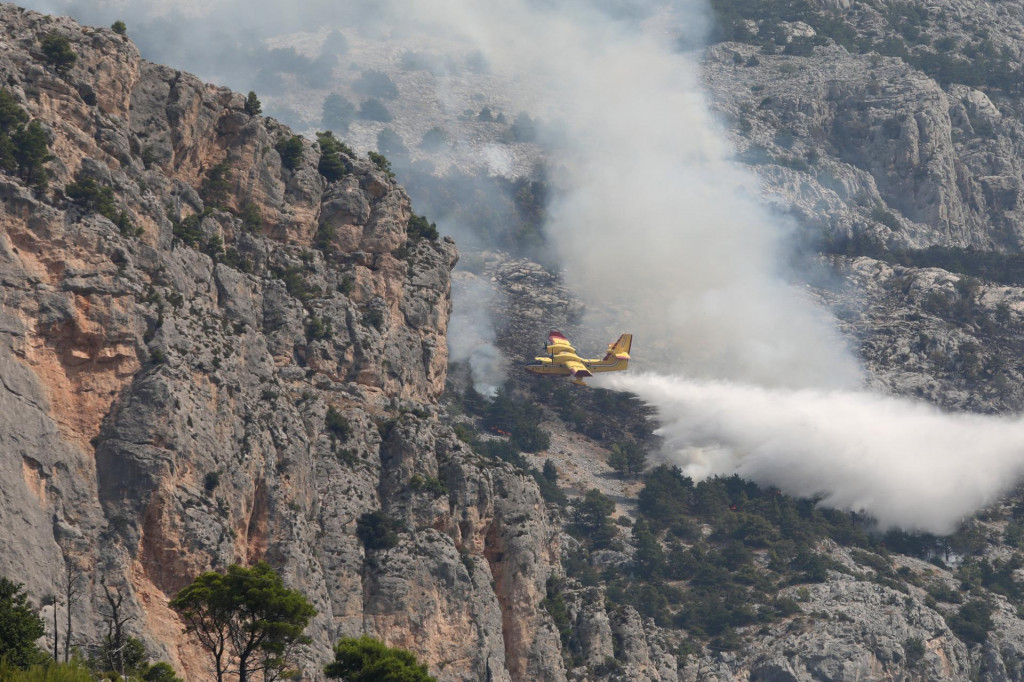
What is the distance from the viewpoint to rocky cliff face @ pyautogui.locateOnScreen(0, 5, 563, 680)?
7275 cm

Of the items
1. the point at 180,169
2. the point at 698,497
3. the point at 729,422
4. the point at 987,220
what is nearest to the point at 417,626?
the point at 180,169

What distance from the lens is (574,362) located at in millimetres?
127312

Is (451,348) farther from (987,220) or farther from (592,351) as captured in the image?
(987,220)

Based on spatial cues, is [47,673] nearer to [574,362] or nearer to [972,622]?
[574,362]

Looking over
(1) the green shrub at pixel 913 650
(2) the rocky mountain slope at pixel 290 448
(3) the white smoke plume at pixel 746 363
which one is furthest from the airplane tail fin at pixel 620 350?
(1) the green shrub at pixel 913 650

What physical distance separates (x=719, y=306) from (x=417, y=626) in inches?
3813

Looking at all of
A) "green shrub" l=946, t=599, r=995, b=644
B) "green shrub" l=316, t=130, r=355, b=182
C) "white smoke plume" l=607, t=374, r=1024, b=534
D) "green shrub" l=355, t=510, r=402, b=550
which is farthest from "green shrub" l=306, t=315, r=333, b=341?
"white smoke plume" l=607, t=374, r=1024, b=534

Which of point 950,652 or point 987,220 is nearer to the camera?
point 950,652

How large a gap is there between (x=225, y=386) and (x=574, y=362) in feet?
167

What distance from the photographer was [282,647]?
6328 cm

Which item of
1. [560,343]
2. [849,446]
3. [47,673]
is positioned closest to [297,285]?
[47,673]

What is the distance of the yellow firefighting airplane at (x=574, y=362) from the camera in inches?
4973

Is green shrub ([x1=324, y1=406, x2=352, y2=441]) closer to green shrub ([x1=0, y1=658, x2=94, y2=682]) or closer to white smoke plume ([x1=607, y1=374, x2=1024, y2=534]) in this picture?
green shrub ([x1=0, y1=658, x2=94, y2=682])

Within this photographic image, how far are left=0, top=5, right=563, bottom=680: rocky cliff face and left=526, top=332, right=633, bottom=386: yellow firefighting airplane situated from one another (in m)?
23.8
